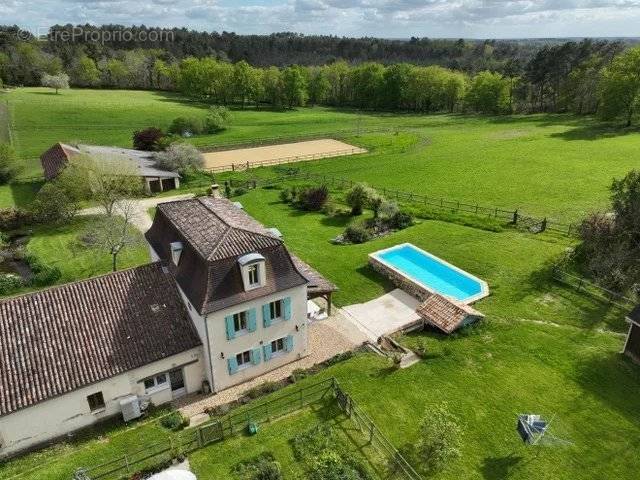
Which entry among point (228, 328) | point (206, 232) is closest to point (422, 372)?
point (228, 328)

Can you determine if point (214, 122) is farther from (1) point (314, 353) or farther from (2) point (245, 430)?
(2) point (245, 430)

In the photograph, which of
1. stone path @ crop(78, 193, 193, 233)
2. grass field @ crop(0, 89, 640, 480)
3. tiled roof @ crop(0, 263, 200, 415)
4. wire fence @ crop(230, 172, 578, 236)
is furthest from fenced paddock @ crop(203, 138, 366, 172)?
tiled roof @ crop(0, 263, 200, 415)

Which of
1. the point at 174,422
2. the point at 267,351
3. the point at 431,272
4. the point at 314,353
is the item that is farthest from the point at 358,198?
the point at 174,422

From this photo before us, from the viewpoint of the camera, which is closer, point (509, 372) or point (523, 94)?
point (509, 372)

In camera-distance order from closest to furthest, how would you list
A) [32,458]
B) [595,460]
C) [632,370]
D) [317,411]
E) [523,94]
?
[595,460] → [32,458] → [317,411] → [632,370] → [523,94]

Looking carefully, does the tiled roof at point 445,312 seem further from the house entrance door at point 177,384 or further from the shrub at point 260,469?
the house entrance door at point 177,384

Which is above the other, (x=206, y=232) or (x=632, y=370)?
(x=206, y=232)

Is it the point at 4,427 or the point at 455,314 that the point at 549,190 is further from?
the point at 4,427

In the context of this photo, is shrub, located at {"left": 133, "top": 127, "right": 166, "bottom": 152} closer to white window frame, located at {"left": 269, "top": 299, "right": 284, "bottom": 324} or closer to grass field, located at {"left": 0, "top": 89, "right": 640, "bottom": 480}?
grass field, located at {"left": 0, "top": 89, "right": 640, "bottom": 480}
